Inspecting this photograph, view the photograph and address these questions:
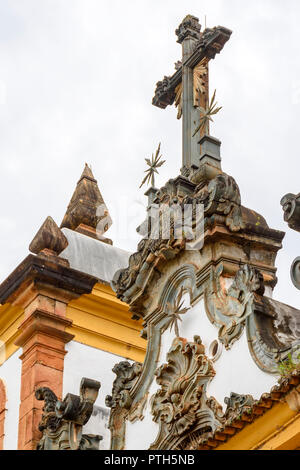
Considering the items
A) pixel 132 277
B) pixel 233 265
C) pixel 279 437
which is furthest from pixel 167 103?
pixel 279 437

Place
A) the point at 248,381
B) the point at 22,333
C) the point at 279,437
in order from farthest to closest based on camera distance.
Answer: the point at 22,333 → the point at 248,381 → the point at 279,437

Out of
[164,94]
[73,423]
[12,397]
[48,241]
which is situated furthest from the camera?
[48,241]

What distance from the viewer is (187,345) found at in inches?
419

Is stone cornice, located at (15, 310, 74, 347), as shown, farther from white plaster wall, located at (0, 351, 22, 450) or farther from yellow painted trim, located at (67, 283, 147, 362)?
white plaster wall, located at (0, 351, 22, 450)

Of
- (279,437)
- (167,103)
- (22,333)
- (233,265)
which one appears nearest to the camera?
(279,437)

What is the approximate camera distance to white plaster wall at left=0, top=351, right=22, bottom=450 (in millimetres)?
13750

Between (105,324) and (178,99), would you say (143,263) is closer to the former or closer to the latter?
(178,99)

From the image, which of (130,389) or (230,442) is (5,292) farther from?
(230,442)

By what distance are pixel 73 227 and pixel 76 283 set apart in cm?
308

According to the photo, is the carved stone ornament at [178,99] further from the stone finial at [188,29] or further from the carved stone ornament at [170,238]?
the carved stone ornament at [170,238]

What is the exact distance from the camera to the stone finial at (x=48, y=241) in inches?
563

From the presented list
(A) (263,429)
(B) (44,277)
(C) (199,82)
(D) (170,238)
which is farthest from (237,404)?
(B) (44,277)

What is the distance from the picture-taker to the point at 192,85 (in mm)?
12766

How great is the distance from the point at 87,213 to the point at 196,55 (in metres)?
5.07
